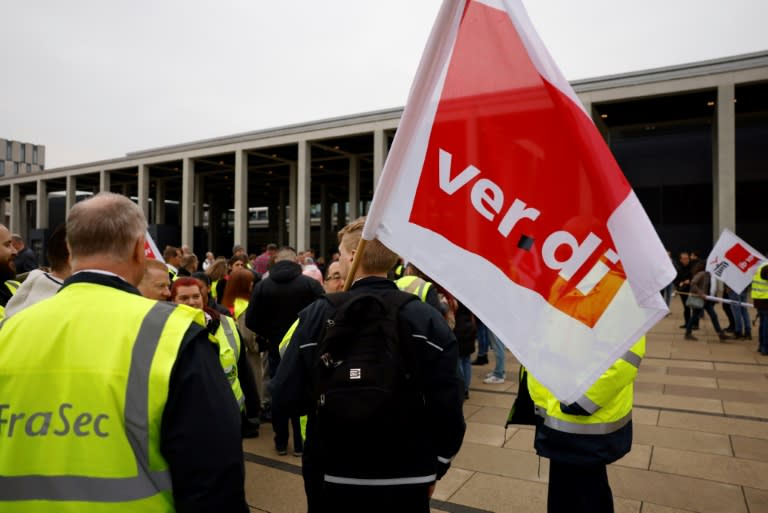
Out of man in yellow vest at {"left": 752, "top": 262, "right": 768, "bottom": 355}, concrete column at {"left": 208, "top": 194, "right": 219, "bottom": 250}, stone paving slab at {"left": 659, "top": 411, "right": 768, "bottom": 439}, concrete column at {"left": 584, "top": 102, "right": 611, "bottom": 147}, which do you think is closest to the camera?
stone paving slab at {"left": 659, "top": 411, "right": 768, "bottom": 439}

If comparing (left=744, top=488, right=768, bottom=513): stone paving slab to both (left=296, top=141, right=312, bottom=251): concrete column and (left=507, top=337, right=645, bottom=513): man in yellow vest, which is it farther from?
(left=296, top=141, right=312, bottom=251): concrete column

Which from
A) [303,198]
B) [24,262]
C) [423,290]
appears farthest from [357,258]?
[303,198]

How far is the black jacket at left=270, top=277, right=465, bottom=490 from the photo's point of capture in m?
2.06

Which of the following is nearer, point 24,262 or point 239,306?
point 239,306

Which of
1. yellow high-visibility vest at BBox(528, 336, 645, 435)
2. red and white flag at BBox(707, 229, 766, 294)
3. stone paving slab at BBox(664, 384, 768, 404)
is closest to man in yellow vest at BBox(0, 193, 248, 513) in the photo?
yellow high-visibility vest at BBox(528, 336, 645, 435)

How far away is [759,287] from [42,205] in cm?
4883

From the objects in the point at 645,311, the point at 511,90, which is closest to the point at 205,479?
the point at 645,311

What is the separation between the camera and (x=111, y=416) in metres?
1.34

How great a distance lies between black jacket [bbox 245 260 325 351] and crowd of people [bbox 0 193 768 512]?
1.83 meters

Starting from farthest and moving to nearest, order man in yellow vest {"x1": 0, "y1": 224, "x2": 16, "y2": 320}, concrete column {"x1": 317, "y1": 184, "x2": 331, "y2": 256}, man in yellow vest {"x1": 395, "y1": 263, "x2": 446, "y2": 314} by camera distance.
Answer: concrete column {"x1": 317, "y1": 184, "x2": 331, "y2": 256} < man in yellow vest {"x1": 395, "y1": 263, "x2": 446, "y2": 314} < man in yellow vest {"x1": 0, "y1": 224, "x2": 16, "y2": 320}

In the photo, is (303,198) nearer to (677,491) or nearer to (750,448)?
(750,448)

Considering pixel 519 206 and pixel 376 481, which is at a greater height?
pixel 519 206

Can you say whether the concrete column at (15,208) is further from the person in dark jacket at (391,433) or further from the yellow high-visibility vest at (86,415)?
the yellow high-visibility vest at (86,415)

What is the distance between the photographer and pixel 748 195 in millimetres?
24125
